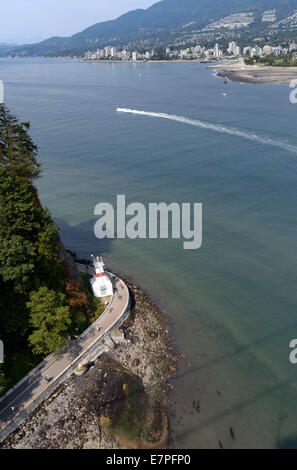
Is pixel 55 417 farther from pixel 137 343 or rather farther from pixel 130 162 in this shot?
pixel 130 162

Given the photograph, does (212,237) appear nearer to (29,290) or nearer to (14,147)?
(29,290)

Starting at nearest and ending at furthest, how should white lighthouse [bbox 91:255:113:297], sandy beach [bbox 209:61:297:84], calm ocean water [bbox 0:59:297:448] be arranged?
calm ocean water [bbox 0:59:297:448]
white lighthouse [bbox 91:255:113:297]
sandy beach [bbox 209:61:297:84]

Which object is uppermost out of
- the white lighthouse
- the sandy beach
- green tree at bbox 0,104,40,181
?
the sandy beach

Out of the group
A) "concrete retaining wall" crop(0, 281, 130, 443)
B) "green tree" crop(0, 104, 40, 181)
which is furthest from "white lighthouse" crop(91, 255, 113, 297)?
"green tree" crop(0, 104, 40, 181)

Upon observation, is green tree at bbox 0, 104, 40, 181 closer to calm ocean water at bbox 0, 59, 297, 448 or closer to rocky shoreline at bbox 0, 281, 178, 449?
calm ocean water at bbox 0, 59, 297, 448

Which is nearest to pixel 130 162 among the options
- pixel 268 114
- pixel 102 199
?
pixel 102 199

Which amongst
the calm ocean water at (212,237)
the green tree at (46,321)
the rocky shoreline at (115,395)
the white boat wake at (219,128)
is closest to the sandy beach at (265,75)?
the calm ocean water at (212,237)

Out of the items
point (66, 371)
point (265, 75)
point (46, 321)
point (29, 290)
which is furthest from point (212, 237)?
point (265, 75)
